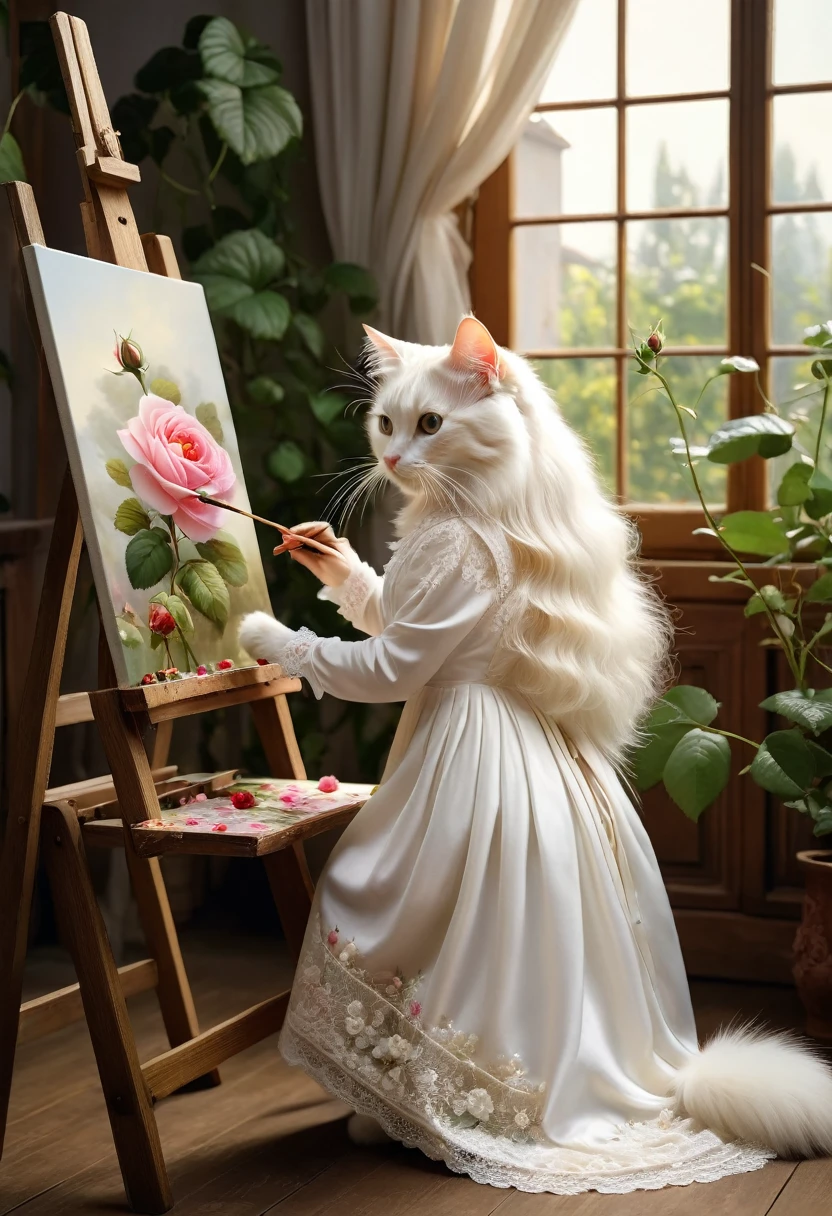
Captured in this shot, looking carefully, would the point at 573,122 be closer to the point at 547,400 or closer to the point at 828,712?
the point at 547,400

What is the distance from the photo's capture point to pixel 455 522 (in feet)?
7.06

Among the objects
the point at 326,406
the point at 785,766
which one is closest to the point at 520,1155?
the point at 785,766

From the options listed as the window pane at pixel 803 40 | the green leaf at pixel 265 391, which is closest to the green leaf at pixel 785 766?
the green leaf at pixel 265 391

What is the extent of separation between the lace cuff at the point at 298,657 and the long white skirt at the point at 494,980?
0.20 metres

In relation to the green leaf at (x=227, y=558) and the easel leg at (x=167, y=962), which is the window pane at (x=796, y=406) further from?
the easel leg at (x=167, y=962)

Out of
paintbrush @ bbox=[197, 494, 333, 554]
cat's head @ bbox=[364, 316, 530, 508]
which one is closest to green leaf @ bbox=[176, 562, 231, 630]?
paintbrush @ bbox=[197, 494, 333, 554]

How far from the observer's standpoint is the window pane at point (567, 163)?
312 cm

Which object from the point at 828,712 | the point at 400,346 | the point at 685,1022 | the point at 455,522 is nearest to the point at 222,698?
the point at 455,522

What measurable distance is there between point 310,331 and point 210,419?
80 centimetres

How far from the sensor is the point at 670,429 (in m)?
3.11

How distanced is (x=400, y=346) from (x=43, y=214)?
1.52 meters

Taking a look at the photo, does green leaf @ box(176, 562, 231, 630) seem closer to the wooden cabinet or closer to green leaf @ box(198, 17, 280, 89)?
the wooden cabinet

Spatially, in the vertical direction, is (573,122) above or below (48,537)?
above

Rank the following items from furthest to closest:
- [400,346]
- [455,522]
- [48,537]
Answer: [48,537]
[400,346]
[455,522]
